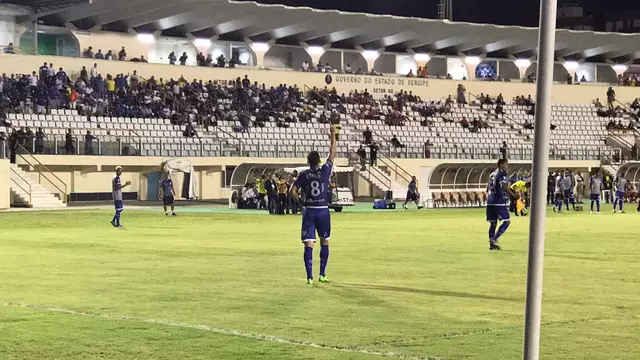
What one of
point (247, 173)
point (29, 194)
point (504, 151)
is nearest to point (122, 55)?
point (247, 173)

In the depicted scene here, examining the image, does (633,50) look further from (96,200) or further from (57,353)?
(57,353)

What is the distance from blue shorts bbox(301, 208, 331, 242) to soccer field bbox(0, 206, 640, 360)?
818mm

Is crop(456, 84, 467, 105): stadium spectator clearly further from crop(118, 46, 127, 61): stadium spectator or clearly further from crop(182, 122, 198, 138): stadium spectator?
crop(182, 122, 198, 138): stadium spectator

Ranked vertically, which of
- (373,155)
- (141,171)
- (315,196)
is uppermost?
(373,155)

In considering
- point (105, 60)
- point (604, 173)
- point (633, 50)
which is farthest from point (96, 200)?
point (633, 50)

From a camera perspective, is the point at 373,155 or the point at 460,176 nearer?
the point at 460,176

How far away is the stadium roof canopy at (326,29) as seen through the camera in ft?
223

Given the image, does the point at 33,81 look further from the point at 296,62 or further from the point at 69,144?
the point at 296,62

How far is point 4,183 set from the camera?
47.2 metres

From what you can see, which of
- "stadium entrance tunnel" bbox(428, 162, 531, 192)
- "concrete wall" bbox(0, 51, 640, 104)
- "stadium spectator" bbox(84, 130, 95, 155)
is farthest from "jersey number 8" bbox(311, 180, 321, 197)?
"concrete wall" bbox(0, 51, 640, 104)

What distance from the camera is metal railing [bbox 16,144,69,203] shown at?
50.8m

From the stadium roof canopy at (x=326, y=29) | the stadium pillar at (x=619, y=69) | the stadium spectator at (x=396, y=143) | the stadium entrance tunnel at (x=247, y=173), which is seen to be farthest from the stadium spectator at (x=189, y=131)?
the stadium pillar at (x=619, y=69)

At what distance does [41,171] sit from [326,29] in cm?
3079

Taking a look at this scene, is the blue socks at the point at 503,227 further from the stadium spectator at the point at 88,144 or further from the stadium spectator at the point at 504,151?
the stadium spectator at the point at 504,151
